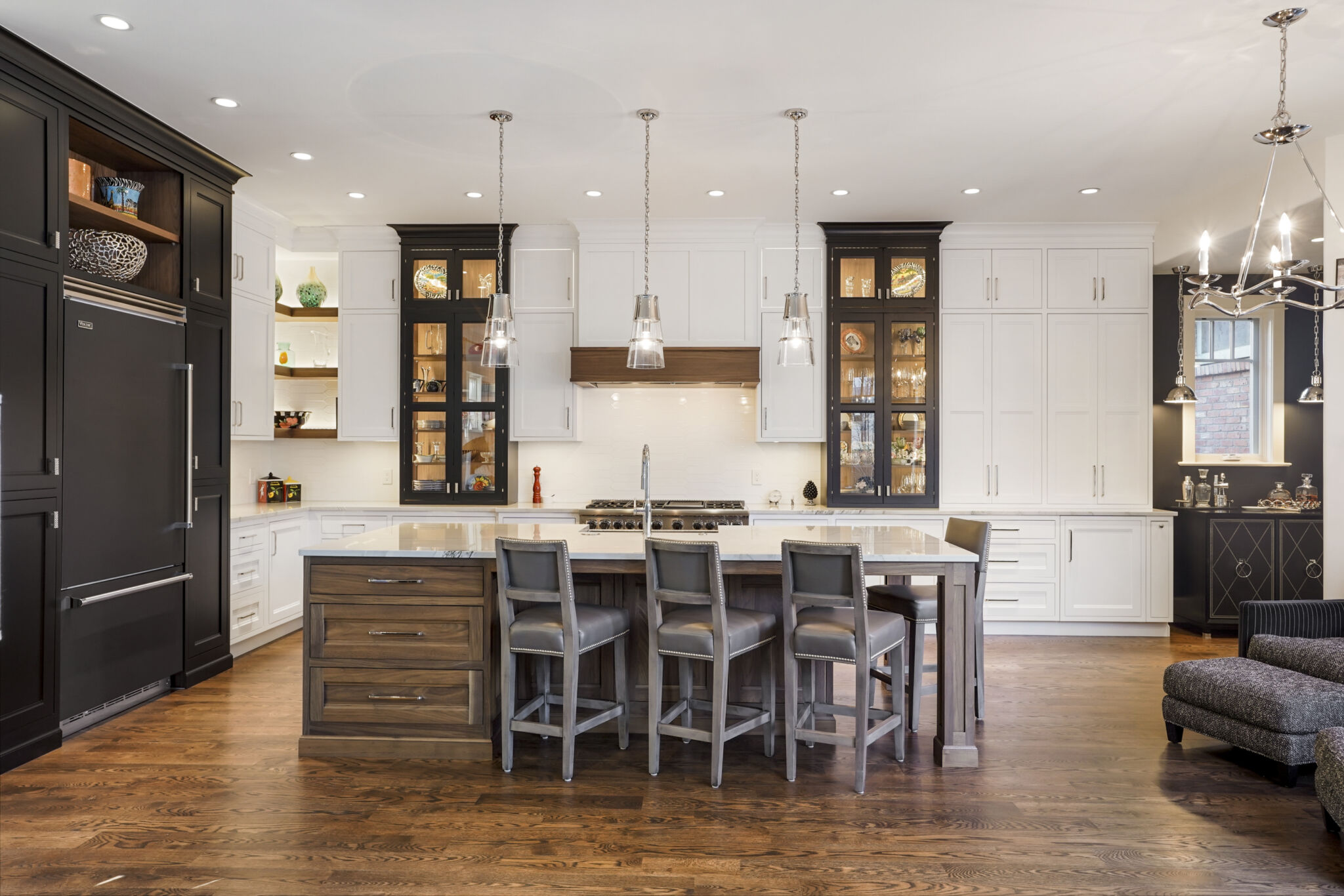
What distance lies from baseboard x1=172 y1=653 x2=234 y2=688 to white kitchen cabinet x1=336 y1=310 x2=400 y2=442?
1812mm

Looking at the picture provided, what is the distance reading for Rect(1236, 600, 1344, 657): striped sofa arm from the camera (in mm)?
3693

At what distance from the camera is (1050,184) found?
483cm

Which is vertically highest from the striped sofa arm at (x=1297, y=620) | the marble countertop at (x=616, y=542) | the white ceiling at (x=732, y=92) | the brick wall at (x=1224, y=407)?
the white ceiling at (x=732, y=92)

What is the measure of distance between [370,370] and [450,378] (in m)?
0.60

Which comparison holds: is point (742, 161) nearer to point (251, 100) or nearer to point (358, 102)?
point (358, 102)

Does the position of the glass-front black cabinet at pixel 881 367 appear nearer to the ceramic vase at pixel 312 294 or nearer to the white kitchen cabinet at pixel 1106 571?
the white kitchen cabinet at pixel 1106 571

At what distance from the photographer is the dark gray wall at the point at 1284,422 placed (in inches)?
250

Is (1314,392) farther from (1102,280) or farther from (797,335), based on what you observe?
(797,335)

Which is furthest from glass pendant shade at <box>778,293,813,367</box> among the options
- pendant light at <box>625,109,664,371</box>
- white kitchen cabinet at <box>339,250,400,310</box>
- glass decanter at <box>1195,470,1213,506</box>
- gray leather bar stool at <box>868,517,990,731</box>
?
glass decanter at <box>1195,470,1213,506</box>

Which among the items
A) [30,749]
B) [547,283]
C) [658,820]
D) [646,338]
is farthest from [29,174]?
[658,820]

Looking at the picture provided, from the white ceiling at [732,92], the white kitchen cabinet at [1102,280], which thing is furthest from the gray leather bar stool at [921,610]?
the white kitchen cabinet at [1102,280]

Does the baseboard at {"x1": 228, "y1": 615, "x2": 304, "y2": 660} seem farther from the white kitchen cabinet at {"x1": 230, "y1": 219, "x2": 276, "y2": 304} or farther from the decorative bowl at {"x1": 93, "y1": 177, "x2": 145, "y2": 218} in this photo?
the decorative bowl at {"x1": 93, "y1": 177, "x2": 145, "y2": 218}

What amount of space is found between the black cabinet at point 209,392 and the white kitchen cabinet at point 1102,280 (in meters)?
5.34

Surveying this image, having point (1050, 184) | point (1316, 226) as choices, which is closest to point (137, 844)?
point (1050, 184)
